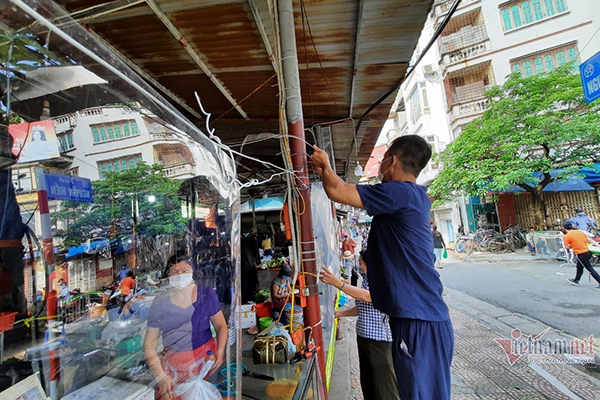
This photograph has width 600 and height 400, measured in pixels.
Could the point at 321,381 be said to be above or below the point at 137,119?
below

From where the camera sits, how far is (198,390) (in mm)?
1677

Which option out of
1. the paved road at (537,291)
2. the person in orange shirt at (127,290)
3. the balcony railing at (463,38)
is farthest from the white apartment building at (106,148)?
the balcony railing at (463,38)

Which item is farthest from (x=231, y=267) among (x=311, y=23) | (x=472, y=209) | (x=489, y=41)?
(x=489, y=41)

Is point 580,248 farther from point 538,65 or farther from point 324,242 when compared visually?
point 538,65

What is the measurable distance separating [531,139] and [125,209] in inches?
612

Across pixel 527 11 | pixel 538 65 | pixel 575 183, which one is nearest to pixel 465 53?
pixel 527 11

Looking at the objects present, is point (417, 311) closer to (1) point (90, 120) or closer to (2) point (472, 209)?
(1) point (90, 120)

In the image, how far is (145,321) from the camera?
2.29 meters

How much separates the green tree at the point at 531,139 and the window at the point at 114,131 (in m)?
14.5

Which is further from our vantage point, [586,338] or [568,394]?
[586,338]

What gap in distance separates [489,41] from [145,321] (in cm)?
2196

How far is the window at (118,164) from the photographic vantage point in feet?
6.24

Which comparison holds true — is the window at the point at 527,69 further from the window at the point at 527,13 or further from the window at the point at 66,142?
the window at the point at 66,142

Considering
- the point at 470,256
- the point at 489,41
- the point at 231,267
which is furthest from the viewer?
the point at 489,41
